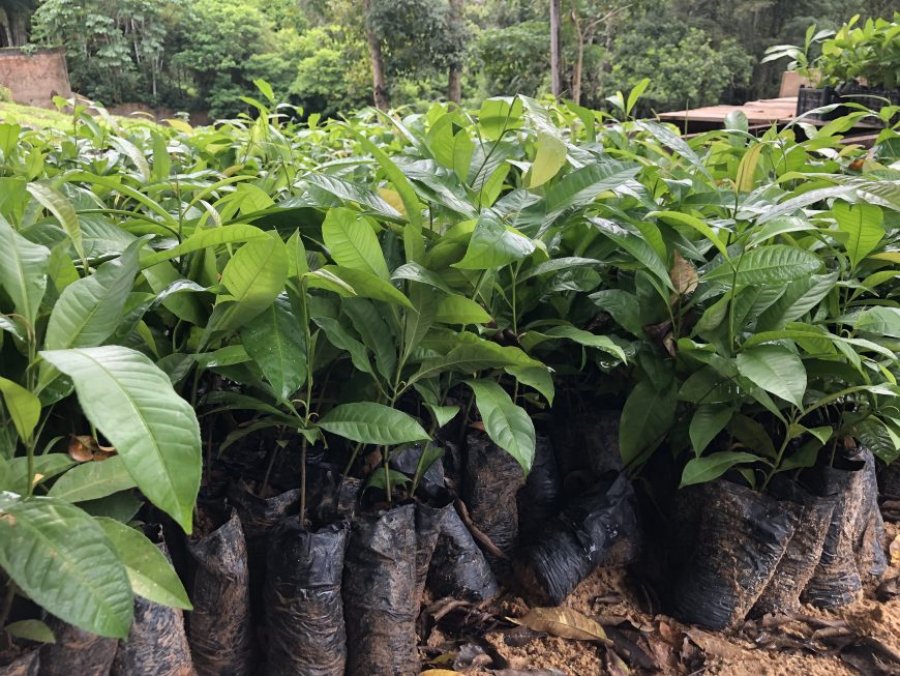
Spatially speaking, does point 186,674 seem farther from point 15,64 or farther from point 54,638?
point 15,64

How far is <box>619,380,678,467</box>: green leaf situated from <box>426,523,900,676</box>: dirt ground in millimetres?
367

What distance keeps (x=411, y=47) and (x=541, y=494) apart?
17784mm

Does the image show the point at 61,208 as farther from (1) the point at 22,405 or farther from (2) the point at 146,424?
(2) the point at 146,424

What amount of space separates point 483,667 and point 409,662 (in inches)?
6.1

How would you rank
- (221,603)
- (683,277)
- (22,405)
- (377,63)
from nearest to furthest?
1. (22,405)
2. (221,603)
3. (683,277)
4. (377,63)

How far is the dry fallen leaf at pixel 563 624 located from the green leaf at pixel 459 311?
70cm

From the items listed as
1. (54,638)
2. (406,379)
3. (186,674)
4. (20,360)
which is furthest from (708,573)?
(20,360)

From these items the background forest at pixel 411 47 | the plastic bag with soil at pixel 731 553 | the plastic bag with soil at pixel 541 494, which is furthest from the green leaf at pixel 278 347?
the background forest at pixel 411 47

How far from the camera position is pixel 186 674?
1.03 m

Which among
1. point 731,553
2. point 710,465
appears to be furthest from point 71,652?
point 731,553

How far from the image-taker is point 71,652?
0.86 m

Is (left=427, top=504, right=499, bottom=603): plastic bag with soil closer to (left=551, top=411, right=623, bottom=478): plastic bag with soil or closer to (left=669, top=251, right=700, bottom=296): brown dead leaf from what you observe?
(left=551, top=411, right=623, bottom=478): plastic bag with soil

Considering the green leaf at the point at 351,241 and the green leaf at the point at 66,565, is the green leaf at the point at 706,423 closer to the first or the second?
the green leaf at the point at 351,241

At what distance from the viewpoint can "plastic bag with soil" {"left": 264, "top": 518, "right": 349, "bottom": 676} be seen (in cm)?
109
